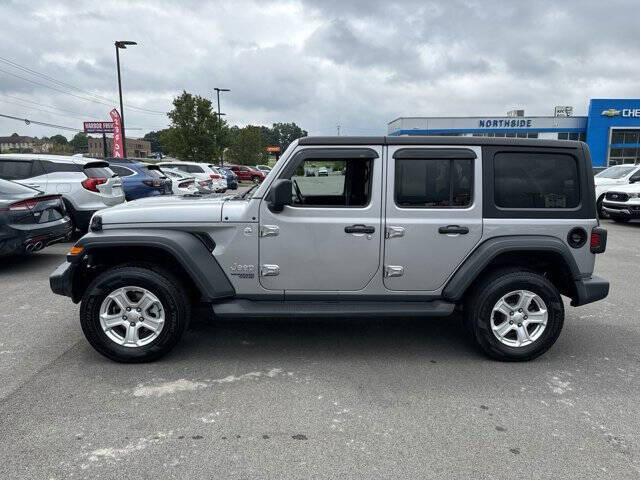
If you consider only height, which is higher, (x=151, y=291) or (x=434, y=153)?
(x=434, y=153)

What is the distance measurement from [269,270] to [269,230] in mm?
328

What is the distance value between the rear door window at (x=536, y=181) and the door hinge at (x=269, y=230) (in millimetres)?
1878

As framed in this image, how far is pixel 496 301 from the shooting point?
3977 millimetres

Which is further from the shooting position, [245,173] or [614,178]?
[245,173]


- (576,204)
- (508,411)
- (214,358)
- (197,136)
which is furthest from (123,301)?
(197,136)

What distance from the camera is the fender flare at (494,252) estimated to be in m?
3.92

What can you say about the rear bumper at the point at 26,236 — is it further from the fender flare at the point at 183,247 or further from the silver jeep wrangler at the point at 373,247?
the fender flare at the point at 183,247

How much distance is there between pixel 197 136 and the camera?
3559 cm

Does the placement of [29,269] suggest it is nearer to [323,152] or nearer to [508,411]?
[323,152]

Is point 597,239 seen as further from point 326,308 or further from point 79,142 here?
point 79,142

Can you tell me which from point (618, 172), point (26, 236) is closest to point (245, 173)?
point (618, 172)

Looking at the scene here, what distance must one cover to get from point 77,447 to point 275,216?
206 centimetres

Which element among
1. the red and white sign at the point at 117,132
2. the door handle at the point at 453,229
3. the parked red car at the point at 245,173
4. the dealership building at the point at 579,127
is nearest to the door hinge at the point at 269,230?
the door handle at the point at 453,229

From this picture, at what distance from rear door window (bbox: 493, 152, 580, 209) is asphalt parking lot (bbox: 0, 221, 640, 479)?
1.35 m
